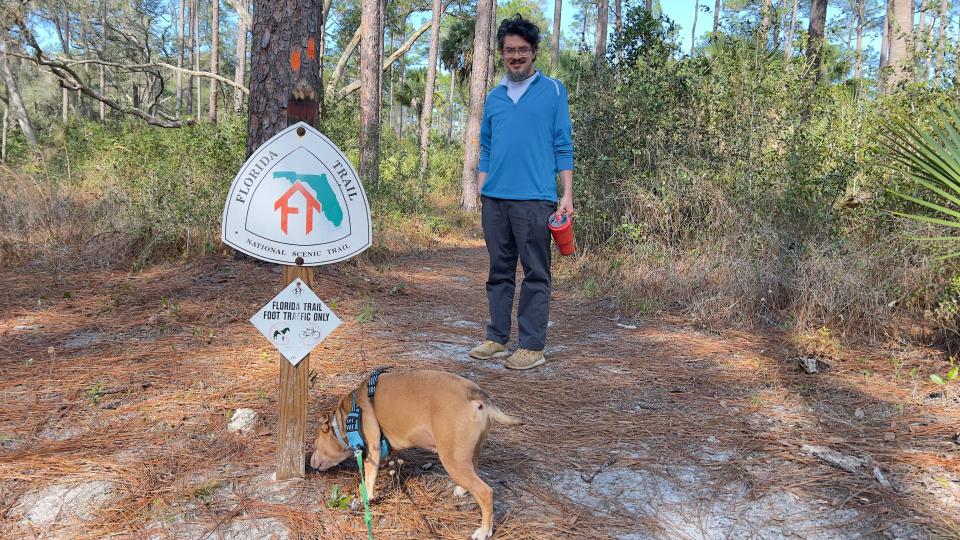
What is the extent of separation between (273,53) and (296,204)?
332 centimetres

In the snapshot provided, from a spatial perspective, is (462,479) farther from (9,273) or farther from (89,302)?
(9,273)

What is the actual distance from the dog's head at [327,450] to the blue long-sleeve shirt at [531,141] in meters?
1.91

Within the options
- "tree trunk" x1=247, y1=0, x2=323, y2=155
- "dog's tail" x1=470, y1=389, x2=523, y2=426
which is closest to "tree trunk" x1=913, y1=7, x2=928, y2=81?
"tree trunk" x1=247, y1=0, x2=323, y2=155

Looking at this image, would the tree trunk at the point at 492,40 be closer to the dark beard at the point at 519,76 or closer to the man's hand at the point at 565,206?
the dark beard at the point at 519,76

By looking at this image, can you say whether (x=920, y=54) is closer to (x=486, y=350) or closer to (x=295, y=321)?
(x=486, y=350)

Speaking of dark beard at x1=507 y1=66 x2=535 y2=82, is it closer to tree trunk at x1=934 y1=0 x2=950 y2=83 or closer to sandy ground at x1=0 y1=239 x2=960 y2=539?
sandy ground at x1=0 y1=239 x2=960 y2=539

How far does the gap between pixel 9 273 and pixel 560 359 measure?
16.6ft

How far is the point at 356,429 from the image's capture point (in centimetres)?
214

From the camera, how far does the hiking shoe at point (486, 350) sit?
390cm

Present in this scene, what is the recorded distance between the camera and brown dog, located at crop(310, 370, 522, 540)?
2.00m

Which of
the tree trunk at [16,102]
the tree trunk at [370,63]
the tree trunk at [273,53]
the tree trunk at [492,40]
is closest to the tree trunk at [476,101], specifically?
the tree trunk at [492,40]

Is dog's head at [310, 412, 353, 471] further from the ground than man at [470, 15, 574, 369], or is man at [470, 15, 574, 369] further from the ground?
man at [470, 15, 574, 369]

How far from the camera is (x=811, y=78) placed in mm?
6305

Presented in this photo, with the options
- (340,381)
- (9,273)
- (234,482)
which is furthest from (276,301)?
(9,273)
